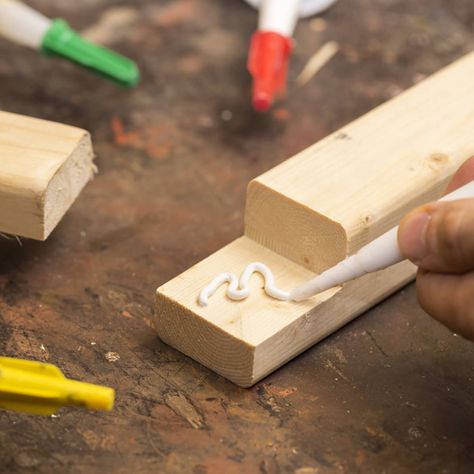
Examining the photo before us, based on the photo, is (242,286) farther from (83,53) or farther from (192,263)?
(83,53)

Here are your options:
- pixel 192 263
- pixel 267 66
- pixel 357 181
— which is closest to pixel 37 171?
pixel 192 263

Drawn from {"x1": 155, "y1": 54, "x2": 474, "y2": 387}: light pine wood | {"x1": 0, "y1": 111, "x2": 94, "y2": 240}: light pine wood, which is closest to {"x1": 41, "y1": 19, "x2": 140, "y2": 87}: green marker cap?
{"x1": 0, "y1": 111, "x2": 94, "y2": 240}: light pine wood

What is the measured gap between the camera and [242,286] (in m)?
1.04

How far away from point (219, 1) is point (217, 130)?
15.4 inches

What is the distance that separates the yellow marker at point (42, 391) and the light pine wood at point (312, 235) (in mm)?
169

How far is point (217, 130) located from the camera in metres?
1.40

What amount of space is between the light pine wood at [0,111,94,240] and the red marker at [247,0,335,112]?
340 millimetres

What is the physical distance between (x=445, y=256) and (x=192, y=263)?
38 centimetres

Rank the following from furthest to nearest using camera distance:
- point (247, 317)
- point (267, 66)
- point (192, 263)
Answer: point (267, 66) < point (192, 263) < point (247, 317)

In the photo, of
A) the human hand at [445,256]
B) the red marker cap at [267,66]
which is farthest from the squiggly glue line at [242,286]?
the red marker cap at [267,66]

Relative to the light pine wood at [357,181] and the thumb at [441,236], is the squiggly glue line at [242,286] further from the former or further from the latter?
the thumb at [441,236]

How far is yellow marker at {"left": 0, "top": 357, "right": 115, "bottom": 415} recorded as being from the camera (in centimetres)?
85

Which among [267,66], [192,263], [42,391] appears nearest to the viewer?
[42,391]

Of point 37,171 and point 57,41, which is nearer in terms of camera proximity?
→ point 37,171
